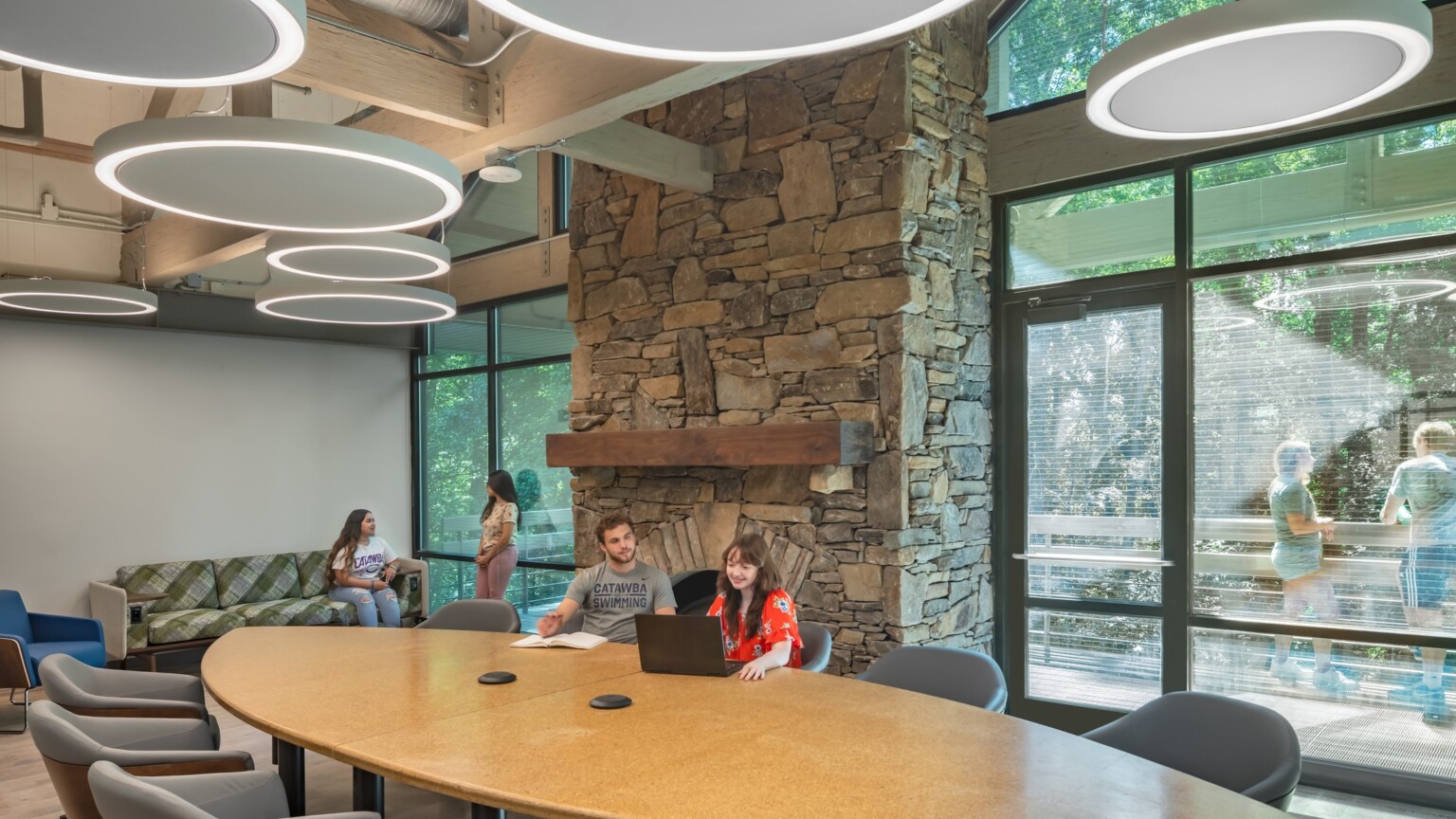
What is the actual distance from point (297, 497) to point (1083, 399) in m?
6.57

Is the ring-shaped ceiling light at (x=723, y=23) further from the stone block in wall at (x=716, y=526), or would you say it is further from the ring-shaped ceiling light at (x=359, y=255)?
the stone block in wall at (x=716, y=526)

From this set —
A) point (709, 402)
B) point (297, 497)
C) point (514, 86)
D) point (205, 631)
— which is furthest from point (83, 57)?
point (297, 497)

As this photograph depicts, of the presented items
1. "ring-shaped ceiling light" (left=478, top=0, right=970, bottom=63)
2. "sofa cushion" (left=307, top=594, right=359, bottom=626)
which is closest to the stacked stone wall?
"ring-shaped ceiling light" (left=478, top=0, right=970, bottom=63)

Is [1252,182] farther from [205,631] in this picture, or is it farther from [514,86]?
[205,631]

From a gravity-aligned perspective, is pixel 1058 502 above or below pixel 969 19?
below

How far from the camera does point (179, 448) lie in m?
7.75

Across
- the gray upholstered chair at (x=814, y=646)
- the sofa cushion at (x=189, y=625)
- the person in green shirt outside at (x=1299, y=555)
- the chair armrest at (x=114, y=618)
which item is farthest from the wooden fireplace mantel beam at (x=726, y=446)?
the chair armrest at (x=114, y=618)

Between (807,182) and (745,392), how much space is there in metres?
1.16

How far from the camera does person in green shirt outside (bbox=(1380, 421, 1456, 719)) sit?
13.1 feet

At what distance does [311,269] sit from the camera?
4.60 m

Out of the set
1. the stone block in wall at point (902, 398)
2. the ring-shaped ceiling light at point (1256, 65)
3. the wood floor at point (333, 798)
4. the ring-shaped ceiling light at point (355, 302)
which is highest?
the ring-shaped ceiling light at point (1256, 65)

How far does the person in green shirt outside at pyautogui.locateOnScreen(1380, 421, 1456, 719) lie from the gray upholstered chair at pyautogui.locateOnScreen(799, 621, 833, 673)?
245cm

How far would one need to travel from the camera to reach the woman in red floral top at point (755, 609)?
348 cm

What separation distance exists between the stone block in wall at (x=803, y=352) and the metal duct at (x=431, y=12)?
204cm
